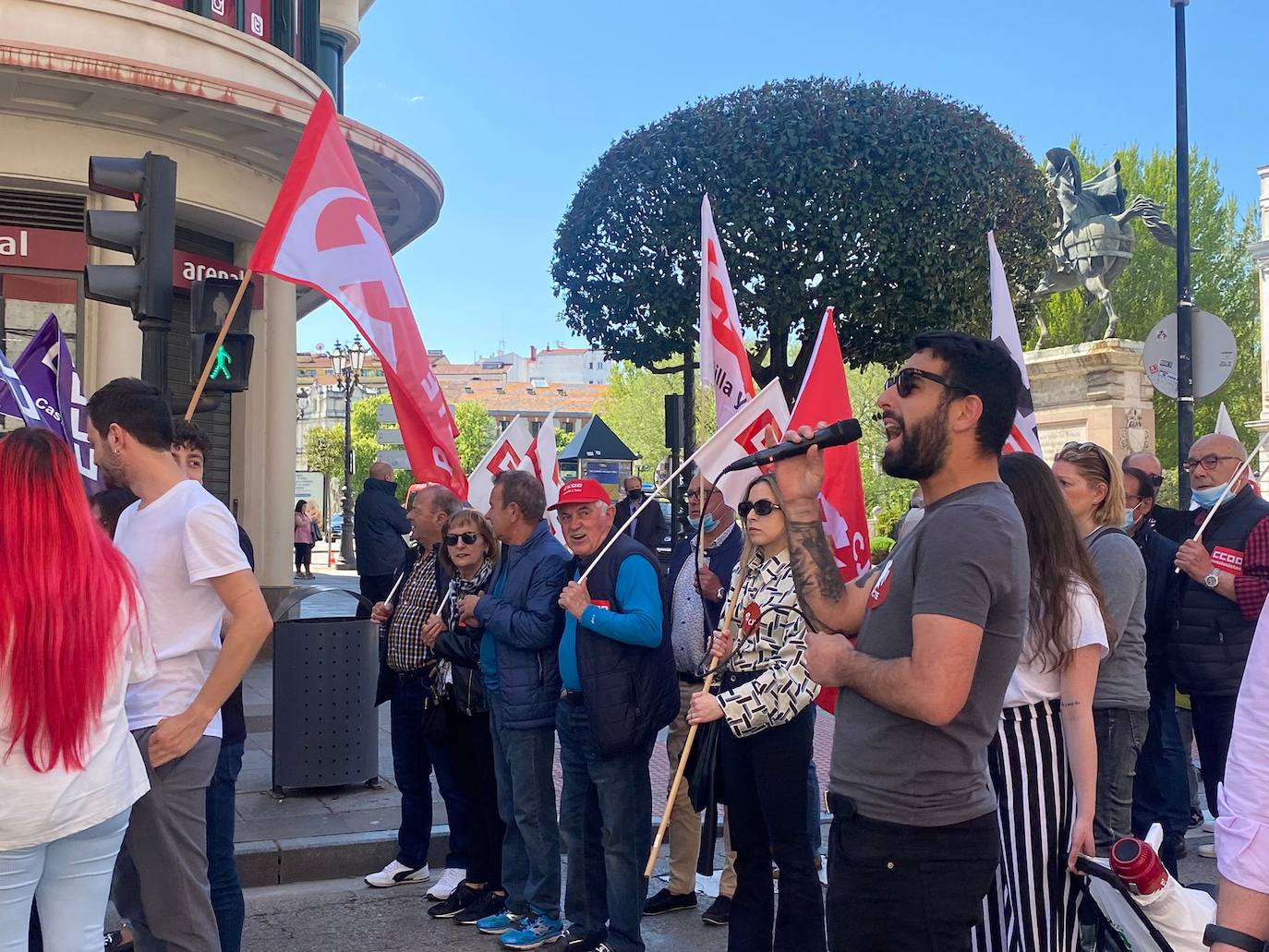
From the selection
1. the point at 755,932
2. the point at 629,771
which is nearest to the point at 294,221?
the point at 629,771

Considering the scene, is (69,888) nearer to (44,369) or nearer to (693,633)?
(693,633)

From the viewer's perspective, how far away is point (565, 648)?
507 centimetres

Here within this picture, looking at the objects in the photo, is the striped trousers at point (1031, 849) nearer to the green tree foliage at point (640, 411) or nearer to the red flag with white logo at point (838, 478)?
the red flag with white logo at point (838, 478)

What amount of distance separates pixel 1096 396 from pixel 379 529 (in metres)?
12.4

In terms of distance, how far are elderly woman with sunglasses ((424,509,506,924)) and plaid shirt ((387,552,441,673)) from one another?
11cm

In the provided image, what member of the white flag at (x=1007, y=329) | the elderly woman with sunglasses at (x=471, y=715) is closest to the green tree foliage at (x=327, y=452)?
the elderly woman with sunglasses at (x=471, y=715)

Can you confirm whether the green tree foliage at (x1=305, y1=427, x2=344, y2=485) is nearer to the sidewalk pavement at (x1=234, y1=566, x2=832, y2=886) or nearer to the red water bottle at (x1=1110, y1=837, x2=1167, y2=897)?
the sidewalk pavement at (x1=234, y1=566, x2=832, y2=886)

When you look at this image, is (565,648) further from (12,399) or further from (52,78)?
(52,78)

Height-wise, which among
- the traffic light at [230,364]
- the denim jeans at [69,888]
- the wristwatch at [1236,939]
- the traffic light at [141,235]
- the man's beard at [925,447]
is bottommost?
the denim jeans at [69,888]

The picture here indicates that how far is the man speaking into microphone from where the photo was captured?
8.71ft

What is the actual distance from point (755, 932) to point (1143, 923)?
2271 millimetres

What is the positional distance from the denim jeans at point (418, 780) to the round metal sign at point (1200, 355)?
924 centimetres

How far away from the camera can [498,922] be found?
5.49m

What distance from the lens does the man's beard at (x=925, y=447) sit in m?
2.84
